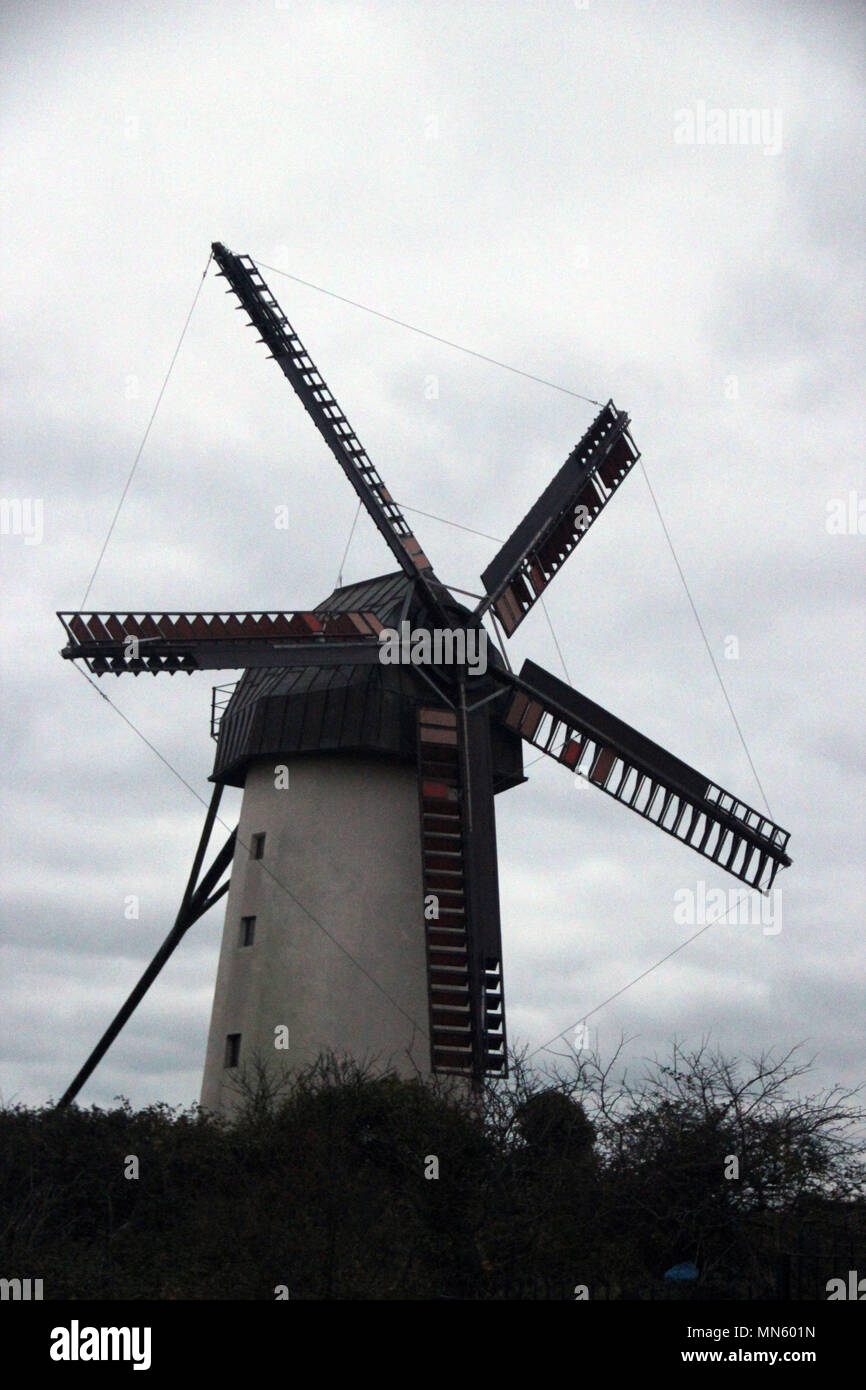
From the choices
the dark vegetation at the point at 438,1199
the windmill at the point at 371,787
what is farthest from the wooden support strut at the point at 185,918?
the dark vegetation at the point at 438,1199

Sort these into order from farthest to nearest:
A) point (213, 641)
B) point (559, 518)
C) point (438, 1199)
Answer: point (559, 518) → point (213, 641) → point (438, 1199)

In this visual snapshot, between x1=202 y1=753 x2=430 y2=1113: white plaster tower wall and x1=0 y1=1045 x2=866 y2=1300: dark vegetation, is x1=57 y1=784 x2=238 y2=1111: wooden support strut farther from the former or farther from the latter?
x1=0 y1=1045 x2=866 y2=1300: dark vegetation

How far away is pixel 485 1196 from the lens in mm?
23719

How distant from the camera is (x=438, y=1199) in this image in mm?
24031

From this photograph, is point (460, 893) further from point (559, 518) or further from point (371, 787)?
point (559, 518)

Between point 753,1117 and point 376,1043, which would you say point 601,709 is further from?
point 753,1117

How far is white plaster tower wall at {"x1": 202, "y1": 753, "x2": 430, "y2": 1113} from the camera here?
30.3 meters

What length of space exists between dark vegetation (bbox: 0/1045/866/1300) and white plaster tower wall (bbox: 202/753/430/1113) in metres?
3.15

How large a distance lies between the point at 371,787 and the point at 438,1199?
30.5ft

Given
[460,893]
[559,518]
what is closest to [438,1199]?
[460,893]

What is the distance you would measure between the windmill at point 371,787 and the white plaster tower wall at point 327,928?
4 cm

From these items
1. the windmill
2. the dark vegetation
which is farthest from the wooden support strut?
the dark vegetation
